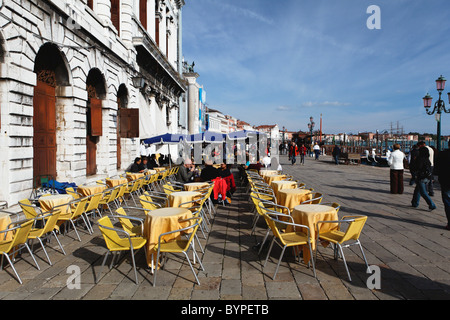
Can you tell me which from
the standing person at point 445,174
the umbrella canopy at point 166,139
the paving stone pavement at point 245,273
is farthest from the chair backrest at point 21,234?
the umbrella canopy at point 166,139

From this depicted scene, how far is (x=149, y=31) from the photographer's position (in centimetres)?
1778

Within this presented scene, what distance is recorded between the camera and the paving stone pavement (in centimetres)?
342

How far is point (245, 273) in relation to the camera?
398 cm

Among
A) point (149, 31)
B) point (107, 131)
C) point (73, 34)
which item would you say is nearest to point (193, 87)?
point (149, 31)

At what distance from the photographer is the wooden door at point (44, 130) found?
7961 millimetres

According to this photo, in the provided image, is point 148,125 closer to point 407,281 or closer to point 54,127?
point 54,127

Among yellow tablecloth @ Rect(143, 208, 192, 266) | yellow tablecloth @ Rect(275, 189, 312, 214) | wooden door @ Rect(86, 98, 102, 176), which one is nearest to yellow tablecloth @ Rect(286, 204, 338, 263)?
yellow tablecloth @ Rect(275, 189, 312, 214)

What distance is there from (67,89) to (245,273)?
774cm

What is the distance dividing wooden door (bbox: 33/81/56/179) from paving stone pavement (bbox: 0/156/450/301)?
3.27 metres

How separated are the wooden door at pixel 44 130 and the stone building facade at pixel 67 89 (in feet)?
0.08

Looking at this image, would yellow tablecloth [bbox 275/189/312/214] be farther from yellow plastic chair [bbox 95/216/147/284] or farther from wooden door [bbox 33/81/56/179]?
wooden door [bbox 33/81/56/179]

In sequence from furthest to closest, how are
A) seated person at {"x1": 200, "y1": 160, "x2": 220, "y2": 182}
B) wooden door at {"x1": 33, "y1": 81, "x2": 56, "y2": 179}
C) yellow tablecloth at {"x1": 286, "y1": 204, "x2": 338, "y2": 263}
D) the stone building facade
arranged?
1. seated person at {"x1": 200, "y1": 160, "x2": 220, "y2": 182}
2. wooden door at {"x1": 33, "y1": 81, "x2": 56, "y2": 179}
3. the stone building facade
4. yellow tablecloth at {"x1": 286, "y1": 204, "x2": 338, "y2": 263}

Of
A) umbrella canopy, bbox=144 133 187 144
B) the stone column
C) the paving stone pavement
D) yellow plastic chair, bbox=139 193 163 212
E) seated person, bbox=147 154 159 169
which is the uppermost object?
the stone column

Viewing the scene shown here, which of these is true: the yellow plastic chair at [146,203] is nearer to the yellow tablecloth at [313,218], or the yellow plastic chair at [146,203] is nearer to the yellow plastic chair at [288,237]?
the yellow plastic chair at [288,237]
